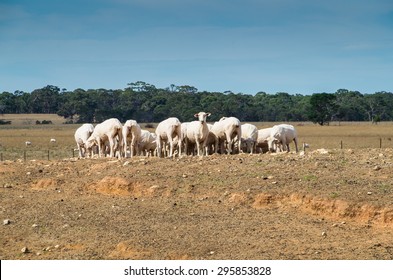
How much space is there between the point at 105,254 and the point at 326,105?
95.8m

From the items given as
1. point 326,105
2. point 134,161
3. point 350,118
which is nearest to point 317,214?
point 134,161

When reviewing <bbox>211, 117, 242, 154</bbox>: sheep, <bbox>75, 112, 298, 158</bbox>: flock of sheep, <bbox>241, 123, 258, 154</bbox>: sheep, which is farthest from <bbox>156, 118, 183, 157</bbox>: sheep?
<bbox>241, 123, 258, 154</bbox>: sheep

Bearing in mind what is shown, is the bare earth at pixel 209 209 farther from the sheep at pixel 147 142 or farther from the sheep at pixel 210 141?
the sheep at pixel 147 142

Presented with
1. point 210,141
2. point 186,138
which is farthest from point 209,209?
point 210,141

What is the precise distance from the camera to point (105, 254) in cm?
1331

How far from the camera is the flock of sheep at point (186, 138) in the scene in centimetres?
2828

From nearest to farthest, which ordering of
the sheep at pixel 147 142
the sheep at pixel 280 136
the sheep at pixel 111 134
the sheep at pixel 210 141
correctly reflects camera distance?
the sheep at pixel 111 134, the sheep at pixel 210 141, the sheep at pixel 280 136, the sheep at pixel 147 142

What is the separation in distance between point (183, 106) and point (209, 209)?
363ft

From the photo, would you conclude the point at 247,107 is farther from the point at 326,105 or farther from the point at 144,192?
the point at 144,192

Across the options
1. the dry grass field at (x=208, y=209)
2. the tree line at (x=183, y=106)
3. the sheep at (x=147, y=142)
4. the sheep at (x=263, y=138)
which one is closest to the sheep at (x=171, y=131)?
the sheep at (x=147, y=142)

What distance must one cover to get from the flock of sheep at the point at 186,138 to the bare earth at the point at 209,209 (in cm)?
617

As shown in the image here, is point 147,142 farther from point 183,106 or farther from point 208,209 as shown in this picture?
point 183,106

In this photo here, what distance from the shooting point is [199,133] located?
90.8ft

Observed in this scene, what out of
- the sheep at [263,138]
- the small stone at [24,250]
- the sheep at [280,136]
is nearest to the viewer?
the small stone at [24,250]
